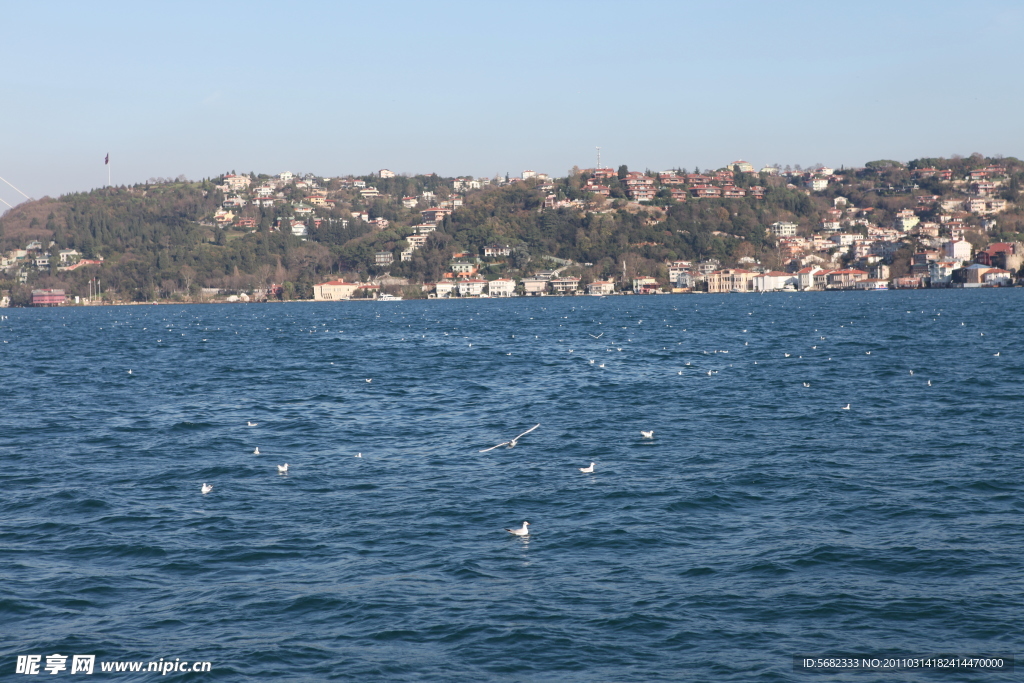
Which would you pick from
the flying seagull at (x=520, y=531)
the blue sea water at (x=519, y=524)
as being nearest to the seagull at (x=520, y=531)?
the flying seagull at (x=520, y=531)

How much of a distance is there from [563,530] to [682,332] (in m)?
56.1

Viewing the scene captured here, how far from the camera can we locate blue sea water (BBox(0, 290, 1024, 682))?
1170 centimetres

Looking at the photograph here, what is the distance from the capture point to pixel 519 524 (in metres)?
16.7

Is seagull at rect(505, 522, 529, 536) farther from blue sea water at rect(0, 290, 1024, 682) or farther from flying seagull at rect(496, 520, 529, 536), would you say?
blue sea water at rect(0, 290, 1024, 682)

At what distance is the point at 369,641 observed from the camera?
1183 centimetres

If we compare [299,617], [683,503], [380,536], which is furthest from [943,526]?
[299,617]

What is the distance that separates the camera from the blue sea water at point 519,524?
1170 cm

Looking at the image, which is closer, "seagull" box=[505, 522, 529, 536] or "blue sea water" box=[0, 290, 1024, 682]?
"blue sea water" box=[0, 290, 1024, 682]

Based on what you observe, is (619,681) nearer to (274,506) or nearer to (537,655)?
(537,655)

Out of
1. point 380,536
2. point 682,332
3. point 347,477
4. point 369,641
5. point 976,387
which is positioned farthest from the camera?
point 682,332

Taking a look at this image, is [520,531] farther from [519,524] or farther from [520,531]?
[519,524]

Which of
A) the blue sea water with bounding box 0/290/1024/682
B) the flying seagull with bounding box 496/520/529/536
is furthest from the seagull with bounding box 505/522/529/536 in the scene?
the blue sea water with bounding box 0/290/1024/682

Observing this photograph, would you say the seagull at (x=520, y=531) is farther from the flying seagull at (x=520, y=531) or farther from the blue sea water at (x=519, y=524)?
the blue sea water at (x=519, y=524)

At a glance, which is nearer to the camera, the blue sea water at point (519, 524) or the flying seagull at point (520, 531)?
the blue sea water at point (519, 524)
